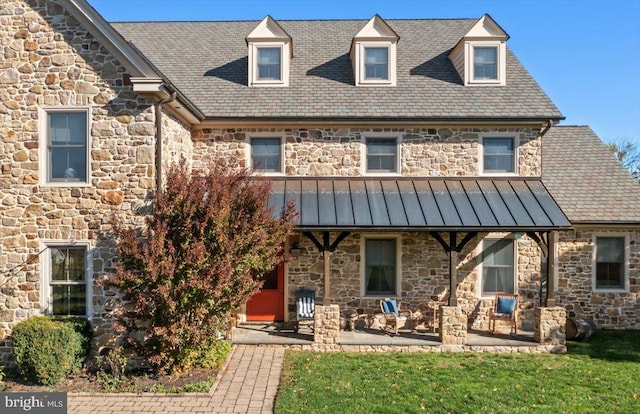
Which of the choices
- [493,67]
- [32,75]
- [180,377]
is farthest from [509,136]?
[32,75]

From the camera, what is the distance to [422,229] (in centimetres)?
1077

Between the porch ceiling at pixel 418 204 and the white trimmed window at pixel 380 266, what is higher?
the porch ceiling at pixel 418 204

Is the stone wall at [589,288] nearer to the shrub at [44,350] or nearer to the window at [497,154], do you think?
the window at [497,154]

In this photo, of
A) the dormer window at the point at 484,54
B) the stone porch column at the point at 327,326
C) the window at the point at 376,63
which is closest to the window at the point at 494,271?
the stone porch column at the point at 327,326

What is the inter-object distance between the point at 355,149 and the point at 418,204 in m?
2.50

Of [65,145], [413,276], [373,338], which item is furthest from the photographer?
[413,276]

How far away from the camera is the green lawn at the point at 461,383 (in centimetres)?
723

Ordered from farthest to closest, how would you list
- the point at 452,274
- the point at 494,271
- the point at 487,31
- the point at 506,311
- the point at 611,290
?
the point at 487,31 → the point at 611,290 → the point at 494,271 → the point at 506,311 → the point at 452,274

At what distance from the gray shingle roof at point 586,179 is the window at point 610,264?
0.90 metres

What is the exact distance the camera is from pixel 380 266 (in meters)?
12.6

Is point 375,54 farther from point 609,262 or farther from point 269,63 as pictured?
point 609,262

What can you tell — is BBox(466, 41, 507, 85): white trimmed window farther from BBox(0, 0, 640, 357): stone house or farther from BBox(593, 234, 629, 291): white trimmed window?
BBox(593, 234, 629, 291): white trimmed window

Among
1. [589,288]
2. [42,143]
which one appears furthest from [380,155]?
[42,143]

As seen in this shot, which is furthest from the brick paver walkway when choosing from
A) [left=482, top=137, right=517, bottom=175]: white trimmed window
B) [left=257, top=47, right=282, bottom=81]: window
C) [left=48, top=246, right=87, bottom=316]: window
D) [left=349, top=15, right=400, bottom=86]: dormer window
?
[left=349, top=15, right=400, bottom=86]: dormer window
